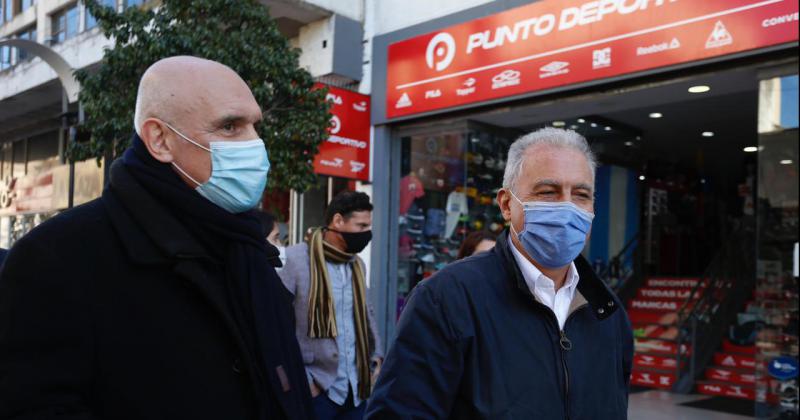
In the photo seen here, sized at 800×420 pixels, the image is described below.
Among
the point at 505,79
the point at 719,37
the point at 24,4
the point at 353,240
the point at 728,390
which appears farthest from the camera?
the point at 24,4

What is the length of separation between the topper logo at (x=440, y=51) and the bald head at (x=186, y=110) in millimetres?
8119

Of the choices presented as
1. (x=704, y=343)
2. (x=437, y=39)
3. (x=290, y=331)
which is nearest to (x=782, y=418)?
(x=704, y=343)

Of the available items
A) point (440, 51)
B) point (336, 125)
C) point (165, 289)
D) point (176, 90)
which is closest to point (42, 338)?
point (165, 289)

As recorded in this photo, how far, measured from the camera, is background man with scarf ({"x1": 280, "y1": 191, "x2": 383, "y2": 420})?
436cm

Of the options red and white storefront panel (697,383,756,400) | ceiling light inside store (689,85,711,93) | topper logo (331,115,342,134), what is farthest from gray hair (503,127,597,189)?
red and white storefront panel (697,383,756,400)

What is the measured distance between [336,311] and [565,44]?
527cm

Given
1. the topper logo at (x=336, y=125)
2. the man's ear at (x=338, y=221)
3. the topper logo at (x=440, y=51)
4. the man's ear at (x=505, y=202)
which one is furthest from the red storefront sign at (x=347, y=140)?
the man's ear at (x=505, y=202)

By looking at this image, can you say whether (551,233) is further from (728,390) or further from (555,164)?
(728,390)

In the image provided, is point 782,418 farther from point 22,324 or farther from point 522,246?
point 22,324

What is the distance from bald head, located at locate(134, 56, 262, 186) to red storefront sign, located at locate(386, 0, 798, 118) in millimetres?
6440

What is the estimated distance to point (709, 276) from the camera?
42.2 ft

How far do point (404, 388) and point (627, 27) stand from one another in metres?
6.77

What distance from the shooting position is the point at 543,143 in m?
2.37

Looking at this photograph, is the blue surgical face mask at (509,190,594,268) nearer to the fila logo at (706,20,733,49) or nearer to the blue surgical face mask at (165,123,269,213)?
the blue surgical face mask at (165,123,269,213)
